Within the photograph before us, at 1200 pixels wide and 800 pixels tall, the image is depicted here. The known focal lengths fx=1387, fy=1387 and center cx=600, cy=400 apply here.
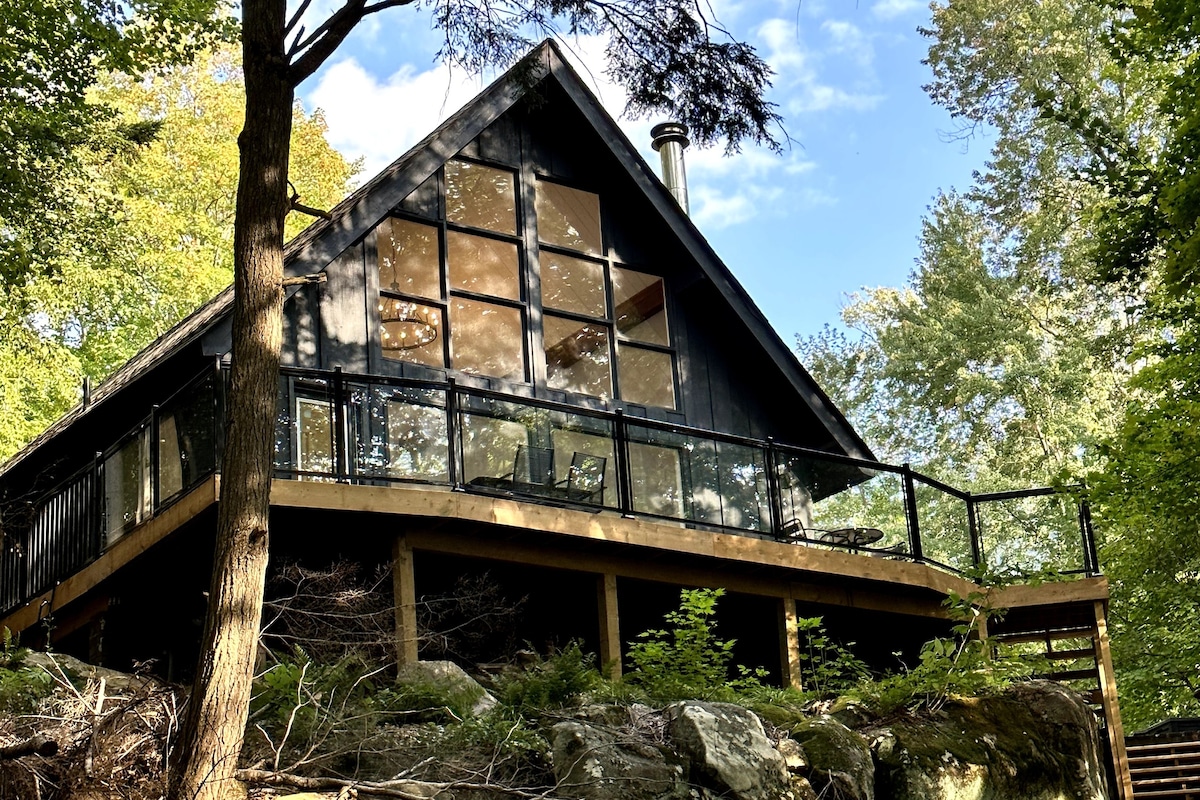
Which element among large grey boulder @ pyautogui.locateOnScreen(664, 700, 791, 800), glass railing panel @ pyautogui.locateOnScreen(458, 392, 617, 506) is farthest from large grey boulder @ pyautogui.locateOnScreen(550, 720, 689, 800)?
glass railing panel @ pyautogui.locateOnScreen(458, 392, 617, 506)

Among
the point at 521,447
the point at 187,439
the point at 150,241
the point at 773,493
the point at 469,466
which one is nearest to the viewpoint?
the point at 187,439

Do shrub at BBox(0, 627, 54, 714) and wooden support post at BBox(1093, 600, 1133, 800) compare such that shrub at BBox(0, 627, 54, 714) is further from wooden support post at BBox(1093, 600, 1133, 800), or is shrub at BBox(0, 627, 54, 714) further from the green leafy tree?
the green leafy tree

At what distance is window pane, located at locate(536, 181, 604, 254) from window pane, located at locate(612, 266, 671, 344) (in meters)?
0.49

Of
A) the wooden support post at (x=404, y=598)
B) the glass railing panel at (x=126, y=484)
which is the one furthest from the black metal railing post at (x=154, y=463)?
the wooden support post at (x=404, y=598)

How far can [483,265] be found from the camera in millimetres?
14766

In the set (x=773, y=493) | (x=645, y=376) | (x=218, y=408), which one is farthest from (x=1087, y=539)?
(x=218, y=408)

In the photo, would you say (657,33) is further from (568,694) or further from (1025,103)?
(1025,103)

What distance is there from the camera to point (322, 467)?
11.4 metres

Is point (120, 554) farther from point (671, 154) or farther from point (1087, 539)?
point (1087, 539)

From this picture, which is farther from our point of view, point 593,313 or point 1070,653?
point 1070,653

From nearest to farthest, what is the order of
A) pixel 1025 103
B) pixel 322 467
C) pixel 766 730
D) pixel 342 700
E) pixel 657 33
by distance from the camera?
1. pixel 342 700
2. pixel 766 730
3. pixel 657 33
4. pixel 322 467
5. pixel 1025 103

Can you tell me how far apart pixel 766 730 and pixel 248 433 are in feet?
13.1

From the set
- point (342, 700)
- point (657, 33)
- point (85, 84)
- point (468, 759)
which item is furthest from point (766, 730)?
point (85, 84)

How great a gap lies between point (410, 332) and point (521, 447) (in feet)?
7.89
